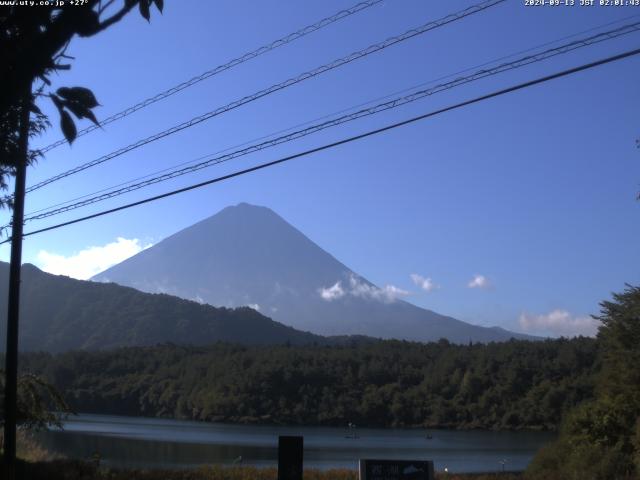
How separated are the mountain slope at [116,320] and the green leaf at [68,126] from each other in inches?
6480

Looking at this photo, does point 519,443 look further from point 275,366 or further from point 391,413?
point 275,366

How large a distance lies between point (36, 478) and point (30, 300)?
178 meters


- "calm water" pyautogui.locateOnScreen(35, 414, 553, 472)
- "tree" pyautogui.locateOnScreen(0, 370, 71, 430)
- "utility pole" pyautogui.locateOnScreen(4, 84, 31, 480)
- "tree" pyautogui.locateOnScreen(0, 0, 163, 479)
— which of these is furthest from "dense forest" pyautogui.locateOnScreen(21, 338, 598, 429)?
"tree" pyautogui.locateOnScreen(0, 0, 163, 479)

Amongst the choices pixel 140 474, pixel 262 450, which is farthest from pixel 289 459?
pixel 262 450

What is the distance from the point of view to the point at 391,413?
9712 cm

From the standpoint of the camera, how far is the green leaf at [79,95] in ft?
18.2

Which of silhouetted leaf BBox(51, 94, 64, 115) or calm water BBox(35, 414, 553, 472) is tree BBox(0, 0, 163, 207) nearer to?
silhouetted leaf BBox(51, 94, 64, 115)

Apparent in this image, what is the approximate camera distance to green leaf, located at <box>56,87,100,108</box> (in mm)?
5543

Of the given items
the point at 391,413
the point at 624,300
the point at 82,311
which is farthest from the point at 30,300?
the point at 624,300

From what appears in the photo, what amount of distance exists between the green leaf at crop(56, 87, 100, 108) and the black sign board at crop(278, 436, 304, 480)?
245 inches

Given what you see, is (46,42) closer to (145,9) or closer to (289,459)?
(145,9)

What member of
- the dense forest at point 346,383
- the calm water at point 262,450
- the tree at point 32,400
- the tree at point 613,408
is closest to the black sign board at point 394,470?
the tree at point 32,400

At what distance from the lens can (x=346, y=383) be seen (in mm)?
102125

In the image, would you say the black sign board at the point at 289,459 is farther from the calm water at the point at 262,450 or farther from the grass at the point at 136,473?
the calm water at the point at 262,450
